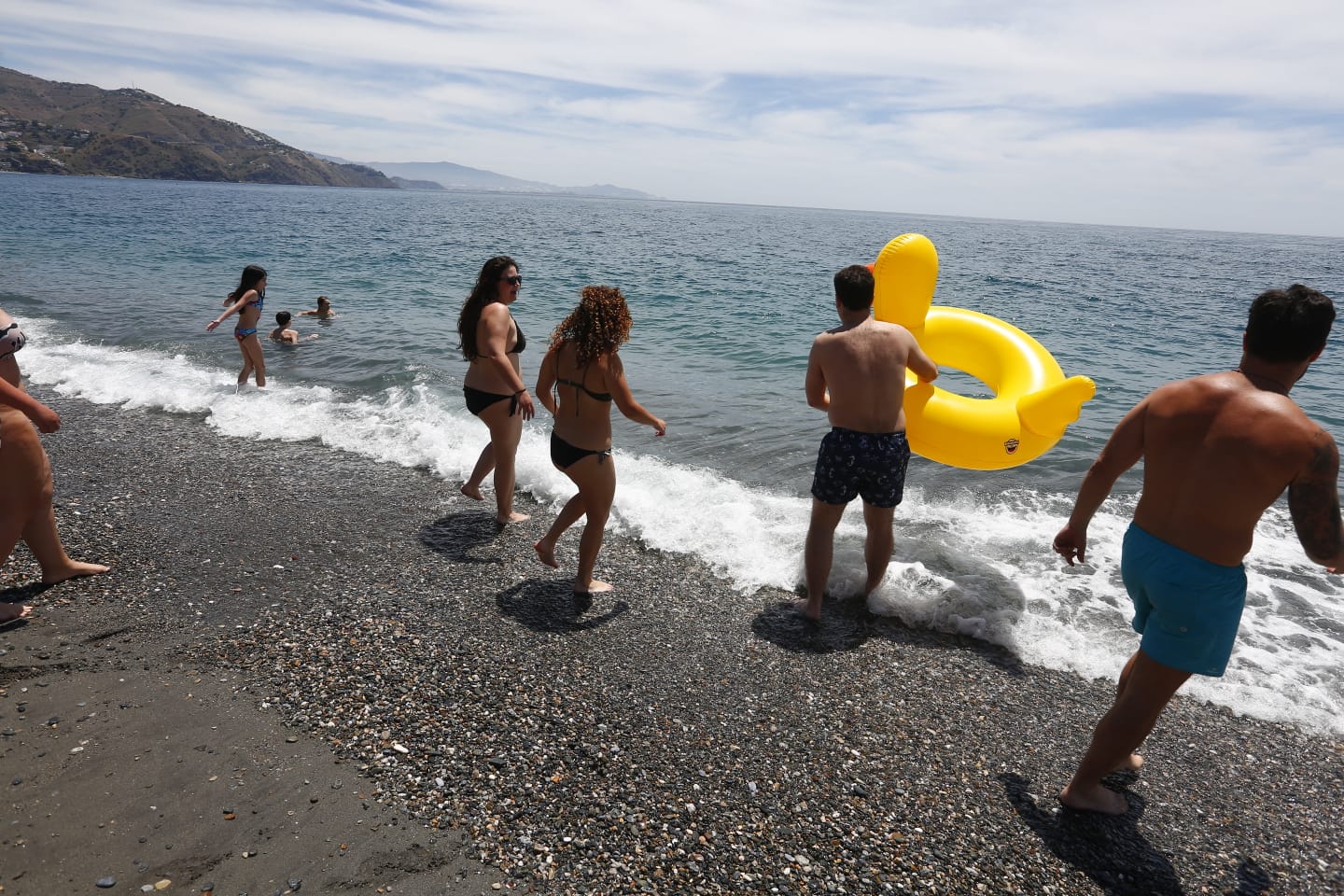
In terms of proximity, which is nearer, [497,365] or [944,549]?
[497,365]

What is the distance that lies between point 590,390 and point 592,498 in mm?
625

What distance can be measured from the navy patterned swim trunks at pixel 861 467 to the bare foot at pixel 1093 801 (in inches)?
64.0

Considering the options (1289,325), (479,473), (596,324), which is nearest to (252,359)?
(479,473)

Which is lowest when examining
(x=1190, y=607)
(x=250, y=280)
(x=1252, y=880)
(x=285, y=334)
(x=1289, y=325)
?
(x=1252, y=880)

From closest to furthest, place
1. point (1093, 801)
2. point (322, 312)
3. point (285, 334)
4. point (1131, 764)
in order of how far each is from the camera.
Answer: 1. point (1093, 801)
2. point (1131, 764)
3. point (285, 334)
4. point (322, 312)

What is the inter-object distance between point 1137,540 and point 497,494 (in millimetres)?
3959

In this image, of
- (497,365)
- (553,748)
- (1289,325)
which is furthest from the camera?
(497,365)

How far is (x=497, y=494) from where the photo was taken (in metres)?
5.32

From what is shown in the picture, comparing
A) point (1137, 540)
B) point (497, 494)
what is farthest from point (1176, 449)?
point (497, 494)

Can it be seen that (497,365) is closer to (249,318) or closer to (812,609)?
(812,609)

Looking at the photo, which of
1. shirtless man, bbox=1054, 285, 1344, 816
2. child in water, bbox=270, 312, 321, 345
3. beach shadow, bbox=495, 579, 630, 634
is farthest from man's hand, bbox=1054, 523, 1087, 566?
child in water, bbox=270, 312, 321, 345

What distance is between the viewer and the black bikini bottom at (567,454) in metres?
4.05

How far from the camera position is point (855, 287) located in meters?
4.04

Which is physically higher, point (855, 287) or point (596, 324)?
point (855, 287)
